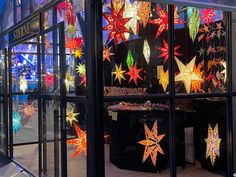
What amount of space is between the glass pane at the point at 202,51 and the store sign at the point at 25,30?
2.19 metres

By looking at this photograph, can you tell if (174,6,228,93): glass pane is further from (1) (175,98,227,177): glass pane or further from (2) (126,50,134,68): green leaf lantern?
(2) (126,50,134,68): green leaf lantern

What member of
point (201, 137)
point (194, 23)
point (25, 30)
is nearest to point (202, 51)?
point (194, 23)

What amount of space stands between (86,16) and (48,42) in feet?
4.64

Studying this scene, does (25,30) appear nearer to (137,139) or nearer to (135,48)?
(135,48)

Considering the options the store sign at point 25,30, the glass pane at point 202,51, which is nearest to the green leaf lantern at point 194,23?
the glass pane at point 202,51

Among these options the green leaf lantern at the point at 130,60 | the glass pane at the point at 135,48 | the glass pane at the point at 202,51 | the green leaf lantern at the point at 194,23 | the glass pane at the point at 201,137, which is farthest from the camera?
the glass pane at the point at 201,137

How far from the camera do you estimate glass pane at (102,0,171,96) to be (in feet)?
15.3

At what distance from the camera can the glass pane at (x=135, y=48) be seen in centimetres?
Result: 465

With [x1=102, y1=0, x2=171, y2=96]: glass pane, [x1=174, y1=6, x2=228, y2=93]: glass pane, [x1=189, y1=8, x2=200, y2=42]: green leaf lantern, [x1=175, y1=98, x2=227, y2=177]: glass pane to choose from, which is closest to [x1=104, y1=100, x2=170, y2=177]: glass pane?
[x1=102, y1=0, x2=171, y2=96]: glass pane

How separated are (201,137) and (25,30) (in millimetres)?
3295

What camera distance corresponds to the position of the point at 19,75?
7.29m

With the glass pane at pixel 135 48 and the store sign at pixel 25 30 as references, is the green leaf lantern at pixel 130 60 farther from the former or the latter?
the store sign at pixel 25 30

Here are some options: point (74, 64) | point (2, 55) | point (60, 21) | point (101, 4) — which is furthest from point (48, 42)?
point (2, 55)

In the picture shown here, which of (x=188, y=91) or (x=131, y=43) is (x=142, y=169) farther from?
(x=131, y=43)
